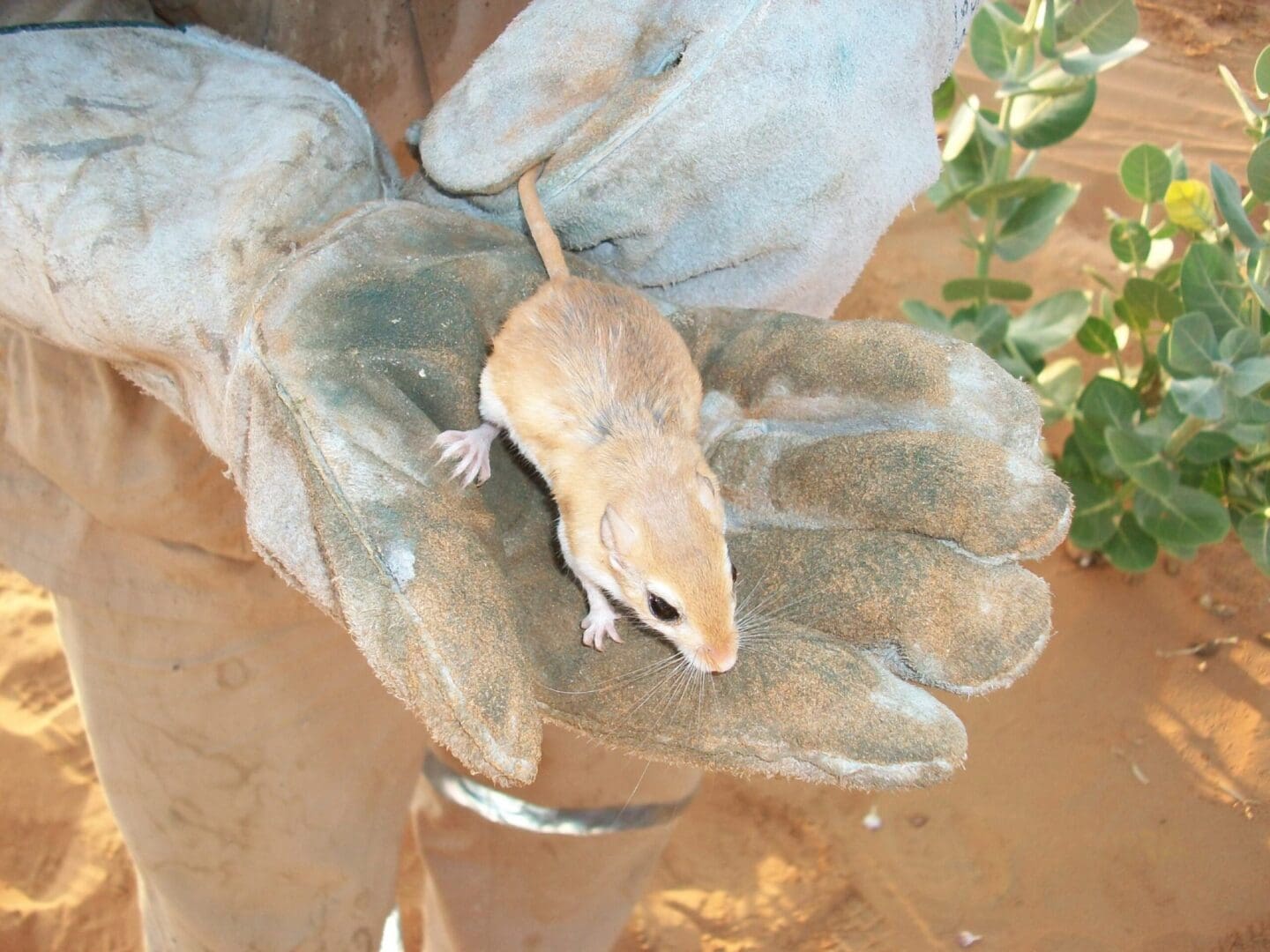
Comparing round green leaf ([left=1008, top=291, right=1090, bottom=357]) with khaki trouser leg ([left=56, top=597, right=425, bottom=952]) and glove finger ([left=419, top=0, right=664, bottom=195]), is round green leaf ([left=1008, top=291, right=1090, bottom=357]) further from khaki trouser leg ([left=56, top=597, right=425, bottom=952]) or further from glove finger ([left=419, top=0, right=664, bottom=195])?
khaki trouser leg ([left=56, top=597, right=425, bottom=952])

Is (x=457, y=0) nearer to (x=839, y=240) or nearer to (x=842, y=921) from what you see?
(x=839, y=240)

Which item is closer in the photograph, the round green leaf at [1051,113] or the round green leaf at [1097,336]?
the round green leaf at [1051,113]

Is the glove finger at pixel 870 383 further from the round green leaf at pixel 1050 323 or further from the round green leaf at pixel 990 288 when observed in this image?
the round green leaf at pixel 1050 323

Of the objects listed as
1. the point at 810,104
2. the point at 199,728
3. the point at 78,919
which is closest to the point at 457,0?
the point at 810,104

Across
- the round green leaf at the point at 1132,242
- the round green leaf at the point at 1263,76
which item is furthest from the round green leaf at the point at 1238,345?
the round green leaf at the point at 1132,242

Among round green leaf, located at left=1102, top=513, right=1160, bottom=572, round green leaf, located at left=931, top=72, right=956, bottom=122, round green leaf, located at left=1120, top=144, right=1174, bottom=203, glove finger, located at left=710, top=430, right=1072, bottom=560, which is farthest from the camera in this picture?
round green leaf, located at left=1102, top=513, right=1160, bottom=572

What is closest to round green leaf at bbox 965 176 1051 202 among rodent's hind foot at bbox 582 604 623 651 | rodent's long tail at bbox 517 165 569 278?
rodent's long tail at bbox 517 165 569 278

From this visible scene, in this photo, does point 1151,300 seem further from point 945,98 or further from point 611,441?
point 611,441
